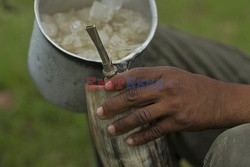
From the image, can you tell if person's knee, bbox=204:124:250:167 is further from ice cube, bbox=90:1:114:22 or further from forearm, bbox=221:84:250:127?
ice cube, bbox=90:1:114:22

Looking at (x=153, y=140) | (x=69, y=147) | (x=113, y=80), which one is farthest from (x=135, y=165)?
(x=69, y=147)

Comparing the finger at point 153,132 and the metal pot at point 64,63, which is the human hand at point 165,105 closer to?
the finger at point 153,132

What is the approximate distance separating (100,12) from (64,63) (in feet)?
0.83

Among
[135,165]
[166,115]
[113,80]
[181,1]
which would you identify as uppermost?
[113,80]

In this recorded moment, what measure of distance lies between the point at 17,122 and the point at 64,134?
0.27 metres

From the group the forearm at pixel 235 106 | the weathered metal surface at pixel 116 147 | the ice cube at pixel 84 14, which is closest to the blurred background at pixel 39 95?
the ice cube at pixel 84 14

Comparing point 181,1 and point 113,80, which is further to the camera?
point 181,1

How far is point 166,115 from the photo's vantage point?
1.38 meters

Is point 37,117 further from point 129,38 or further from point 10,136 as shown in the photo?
point 129,38

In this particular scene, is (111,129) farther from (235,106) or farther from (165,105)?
(235,106)

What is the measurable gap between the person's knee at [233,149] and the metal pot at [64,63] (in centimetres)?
34

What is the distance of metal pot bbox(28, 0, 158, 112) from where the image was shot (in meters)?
1.48

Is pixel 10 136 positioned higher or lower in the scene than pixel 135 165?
lower

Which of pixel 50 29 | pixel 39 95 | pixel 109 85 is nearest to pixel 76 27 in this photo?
pixel 50 29
